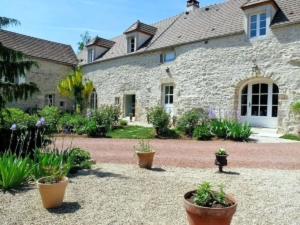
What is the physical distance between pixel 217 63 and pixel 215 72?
1.42 ft

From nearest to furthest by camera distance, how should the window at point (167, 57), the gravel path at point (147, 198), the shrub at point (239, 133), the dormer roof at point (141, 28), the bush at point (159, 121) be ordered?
the gravel path at point (147, 198) → the shrub at point (239, 133) → the bush at point (159, 121) → the window at point (167, 57) → the dormer roof at point (141, 28)

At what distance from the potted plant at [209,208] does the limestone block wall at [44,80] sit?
701 inches

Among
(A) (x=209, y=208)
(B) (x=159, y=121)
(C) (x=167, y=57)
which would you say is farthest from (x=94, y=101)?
(A) (x=209, y=208)

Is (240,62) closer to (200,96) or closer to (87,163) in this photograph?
(200,96)

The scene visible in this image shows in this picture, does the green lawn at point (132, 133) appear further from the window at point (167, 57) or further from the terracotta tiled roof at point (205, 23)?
the terracotta tiled roof at point (205, 23)

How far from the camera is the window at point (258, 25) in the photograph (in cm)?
1102

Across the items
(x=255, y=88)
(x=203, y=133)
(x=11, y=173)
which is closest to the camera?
(x=11, y=173)

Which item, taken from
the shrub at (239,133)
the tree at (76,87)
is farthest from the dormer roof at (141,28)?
the shrub at (239,133)

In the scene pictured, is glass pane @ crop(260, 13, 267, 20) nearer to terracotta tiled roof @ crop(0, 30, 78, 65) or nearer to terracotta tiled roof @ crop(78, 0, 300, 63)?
terracotta tiled roof @ crop(78, 0, 300, 63)

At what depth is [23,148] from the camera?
538 centimetres

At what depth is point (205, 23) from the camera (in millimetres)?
13922

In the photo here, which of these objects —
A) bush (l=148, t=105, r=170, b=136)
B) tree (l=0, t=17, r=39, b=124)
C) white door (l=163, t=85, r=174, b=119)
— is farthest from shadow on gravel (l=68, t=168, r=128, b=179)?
white door (l=163, t=85, r=174, b=119)

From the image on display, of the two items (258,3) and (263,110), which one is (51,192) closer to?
(263,110)

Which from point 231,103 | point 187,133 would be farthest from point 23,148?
point 231,103
